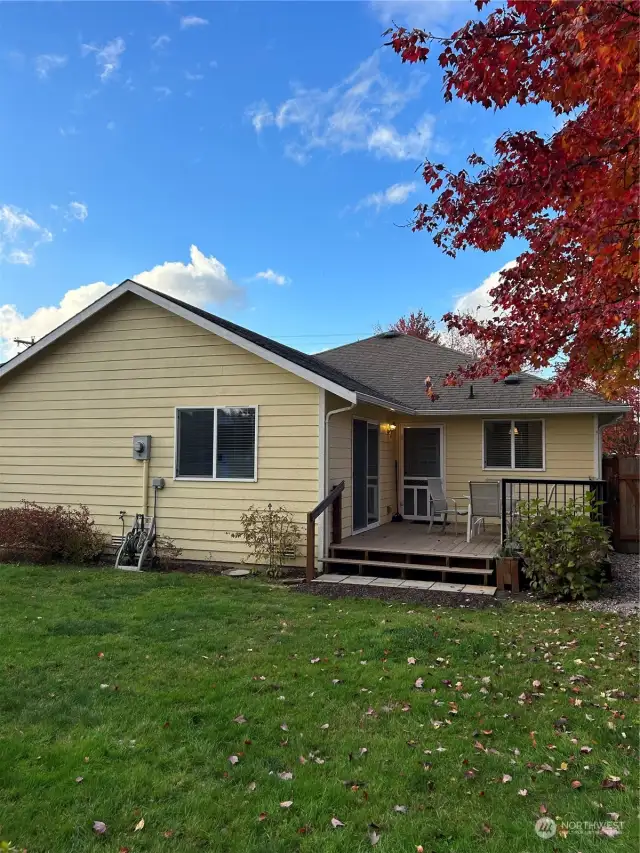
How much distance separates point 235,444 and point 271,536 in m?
1.72

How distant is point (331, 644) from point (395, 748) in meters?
1.91

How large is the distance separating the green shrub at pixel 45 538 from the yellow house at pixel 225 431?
67cm

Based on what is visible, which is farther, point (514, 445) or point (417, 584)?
point (514, 445)

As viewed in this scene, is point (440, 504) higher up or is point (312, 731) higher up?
point (440, 504)

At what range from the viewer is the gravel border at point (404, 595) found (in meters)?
6.66

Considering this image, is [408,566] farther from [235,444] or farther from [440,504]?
[235,444]

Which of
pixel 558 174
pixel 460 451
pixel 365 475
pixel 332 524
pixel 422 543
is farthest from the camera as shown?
pixel 460 451

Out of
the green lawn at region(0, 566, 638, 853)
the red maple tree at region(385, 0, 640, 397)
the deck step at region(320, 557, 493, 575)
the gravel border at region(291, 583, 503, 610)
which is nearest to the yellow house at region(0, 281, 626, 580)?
the deck step at region(320, 557, 493, 575)

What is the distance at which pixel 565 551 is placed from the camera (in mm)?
6891

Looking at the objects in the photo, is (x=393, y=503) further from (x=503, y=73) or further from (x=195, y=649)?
(x=503, y=73)

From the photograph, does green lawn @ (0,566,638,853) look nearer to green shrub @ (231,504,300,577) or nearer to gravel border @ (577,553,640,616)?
gravel border @ (577,553,640,616)

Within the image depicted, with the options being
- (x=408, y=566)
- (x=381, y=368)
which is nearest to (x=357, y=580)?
(x=408, y=566)

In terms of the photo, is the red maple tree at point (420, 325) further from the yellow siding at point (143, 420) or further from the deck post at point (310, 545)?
the deck post at point (310, 545)

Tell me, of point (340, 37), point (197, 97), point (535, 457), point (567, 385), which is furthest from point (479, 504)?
point (197, 97)
